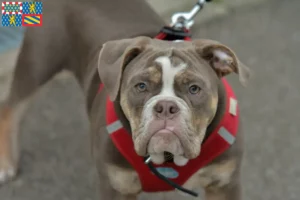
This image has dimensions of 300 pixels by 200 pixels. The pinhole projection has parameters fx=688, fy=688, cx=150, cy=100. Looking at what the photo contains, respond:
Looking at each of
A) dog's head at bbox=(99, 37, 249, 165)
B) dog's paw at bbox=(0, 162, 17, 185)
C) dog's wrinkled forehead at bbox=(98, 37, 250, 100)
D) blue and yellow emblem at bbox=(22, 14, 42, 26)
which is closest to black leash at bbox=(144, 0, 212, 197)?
dog's head at bbox=(99, 37, 249, 165)

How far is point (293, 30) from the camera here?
15.8 ft

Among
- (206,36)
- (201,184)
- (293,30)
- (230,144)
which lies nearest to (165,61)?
(230,144)

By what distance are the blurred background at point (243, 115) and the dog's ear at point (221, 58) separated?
1.04 metres

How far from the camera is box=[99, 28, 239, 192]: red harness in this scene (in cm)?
262

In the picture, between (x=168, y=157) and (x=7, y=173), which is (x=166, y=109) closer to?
(x=168, y=157)

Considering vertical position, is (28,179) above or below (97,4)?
below

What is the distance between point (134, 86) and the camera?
2.43m

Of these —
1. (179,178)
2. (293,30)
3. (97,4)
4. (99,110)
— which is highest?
(97,4)

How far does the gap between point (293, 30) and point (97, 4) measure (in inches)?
80.0

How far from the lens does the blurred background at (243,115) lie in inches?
138

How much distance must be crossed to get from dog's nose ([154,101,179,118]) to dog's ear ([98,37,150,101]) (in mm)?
213

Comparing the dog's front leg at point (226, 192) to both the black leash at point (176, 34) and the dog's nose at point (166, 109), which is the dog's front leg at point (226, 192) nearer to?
the black leash at point (176, 34)

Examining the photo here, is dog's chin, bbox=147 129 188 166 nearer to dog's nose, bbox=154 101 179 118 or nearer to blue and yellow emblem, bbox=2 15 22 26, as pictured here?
dog's nose, bbox=154 101 179 118

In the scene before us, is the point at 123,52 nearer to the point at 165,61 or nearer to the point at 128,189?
the point at 165,61
